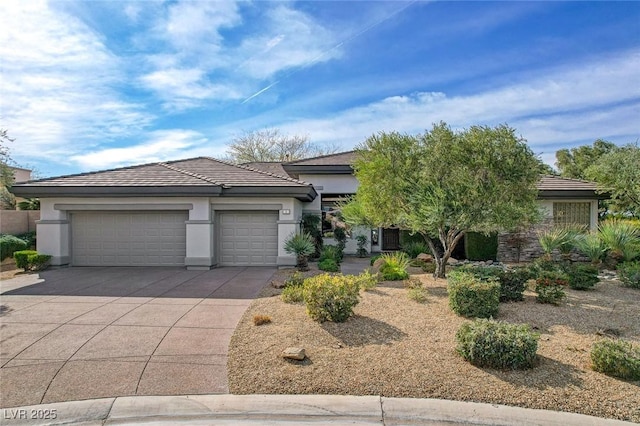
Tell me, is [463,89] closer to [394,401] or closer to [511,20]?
[511,20]

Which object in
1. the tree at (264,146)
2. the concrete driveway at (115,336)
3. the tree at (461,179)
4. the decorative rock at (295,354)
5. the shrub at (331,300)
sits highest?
the tree at (264,146)

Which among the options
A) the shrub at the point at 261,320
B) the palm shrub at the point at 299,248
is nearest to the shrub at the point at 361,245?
the palm shrub at the point at 299,248

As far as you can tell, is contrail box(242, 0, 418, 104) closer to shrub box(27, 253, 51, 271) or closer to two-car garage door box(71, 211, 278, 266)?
two-car garage door box(71, 211, 278, 266)

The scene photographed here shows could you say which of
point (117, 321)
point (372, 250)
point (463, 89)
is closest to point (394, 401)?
point (117, 321)

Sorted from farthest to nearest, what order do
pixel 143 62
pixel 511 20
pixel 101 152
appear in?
pixel 101 152 < pixel 143 62 < pixel 511 20

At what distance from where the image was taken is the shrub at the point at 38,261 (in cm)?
1136

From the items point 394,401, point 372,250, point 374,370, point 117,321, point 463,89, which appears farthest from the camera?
point 372,250

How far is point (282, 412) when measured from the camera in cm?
360

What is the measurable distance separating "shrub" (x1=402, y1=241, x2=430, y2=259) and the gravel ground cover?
7.48 m

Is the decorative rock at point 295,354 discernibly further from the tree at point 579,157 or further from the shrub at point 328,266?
the tree at point 579,157

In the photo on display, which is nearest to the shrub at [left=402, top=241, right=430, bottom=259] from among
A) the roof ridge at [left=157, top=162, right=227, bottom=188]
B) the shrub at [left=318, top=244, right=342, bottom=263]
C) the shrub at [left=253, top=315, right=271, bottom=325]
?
the shrub at [left=318, top=244, right=342, bottom=263]

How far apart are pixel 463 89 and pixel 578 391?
9973mm

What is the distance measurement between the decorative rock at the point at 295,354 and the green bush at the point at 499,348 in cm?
207

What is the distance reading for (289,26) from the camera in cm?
853
